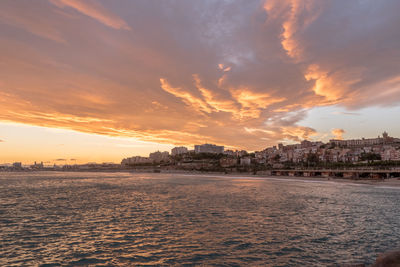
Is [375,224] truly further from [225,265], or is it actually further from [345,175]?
[345,175]

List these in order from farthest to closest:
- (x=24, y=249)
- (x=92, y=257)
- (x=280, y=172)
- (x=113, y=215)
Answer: (x=280, y=172) → (x=113, y=215) → (x=24, y=249) → (x=92, y=257)

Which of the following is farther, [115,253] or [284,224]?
[284,224]

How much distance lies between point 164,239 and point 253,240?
6.90 m

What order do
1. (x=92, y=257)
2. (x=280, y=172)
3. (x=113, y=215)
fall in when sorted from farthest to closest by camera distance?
(x=280, y=172) < (x=113, y=215) < (x=92, y=257)

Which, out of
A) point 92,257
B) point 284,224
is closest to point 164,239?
point 92,257

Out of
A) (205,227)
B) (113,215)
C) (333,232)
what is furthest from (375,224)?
(113,215)

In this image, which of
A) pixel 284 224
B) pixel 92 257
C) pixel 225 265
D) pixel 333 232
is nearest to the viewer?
pixel 225 265

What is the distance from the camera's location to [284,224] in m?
22.8

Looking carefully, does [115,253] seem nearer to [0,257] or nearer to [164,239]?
[164,239]

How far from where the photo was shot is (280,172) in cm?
16988

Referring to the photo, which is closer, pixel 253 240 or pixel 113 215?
pixel 253 240

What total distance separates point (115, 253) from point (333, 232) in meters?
18.0

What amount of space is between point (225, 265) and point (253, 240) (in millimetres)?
5106

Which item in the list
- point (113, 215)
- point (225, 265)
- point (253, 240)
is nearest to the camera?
point (225, 265)
